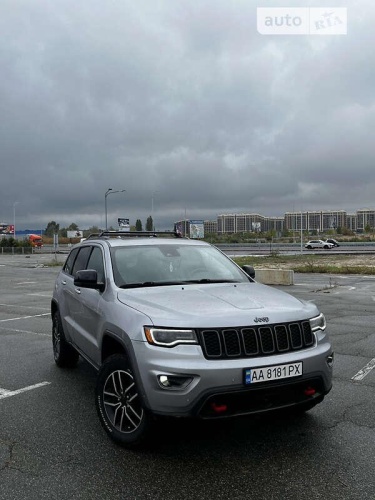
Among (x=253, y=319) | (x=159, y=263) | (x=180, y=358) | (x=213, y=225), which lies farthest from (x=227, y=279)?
(x=213, y=225)

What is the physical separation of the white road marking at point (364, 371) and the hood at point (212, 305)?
218cm

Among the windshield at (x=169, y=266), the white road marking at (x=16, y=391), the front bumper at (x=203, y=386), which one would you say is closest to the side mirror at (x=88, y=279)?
the windshield at (x=169, y=266)

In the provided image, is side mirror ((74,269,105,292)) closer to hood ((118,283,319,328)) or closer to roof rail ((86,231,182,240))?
hood ((118,283,319,328))

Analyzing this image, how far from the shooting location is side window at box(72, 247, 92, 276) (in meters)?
5.63

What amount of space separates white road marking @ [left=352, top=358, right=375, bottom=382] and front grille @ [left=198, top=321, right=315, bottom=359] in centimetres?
249

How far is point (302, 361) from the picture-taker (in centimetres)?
352

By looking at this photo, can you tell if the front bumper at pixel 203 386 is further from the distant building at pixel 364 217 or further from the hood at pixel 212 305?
the distant building at pixel 364 217

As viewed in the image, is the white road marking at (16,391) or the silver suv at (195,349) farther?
the white road marking at (16,391)

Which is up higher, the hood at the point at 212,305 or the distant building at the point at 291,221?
the distant building at the point at 291,221

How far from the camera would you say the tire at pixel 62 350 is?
6020mm

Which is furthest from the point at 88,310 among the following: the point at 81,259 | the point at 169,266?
the point at 81,259

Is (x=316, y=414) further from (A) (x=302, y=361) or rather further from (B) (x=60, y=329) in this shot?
(B) (x=60, y=329)

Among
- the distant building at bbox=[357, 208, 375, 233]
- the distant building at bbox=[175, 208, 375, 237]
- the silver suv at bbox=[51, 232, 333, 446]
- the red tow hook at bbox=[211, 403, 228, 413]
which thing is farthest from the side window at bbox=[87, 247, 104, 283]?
the distant building at bbox=[357, 208, 375, 233]

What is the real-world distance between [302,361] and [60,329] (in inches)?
143
